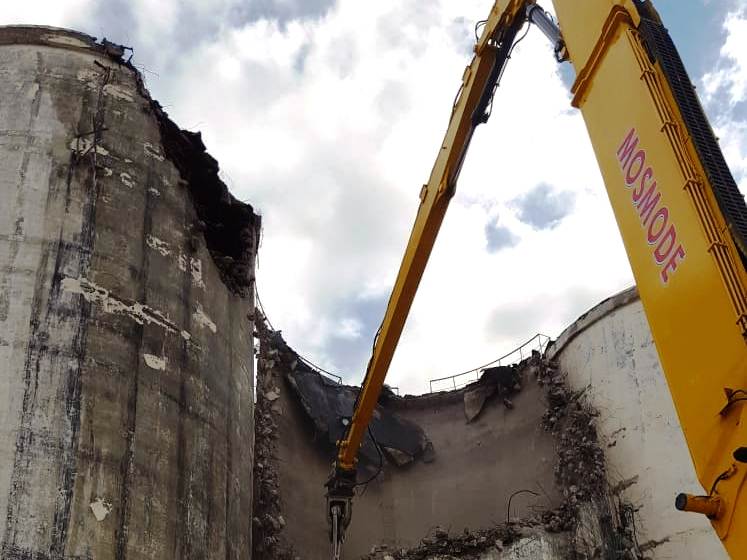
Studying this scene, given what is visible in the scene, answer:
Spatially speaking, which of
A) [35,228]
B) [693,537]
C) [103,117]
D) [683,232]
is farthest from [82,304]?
[693,537]

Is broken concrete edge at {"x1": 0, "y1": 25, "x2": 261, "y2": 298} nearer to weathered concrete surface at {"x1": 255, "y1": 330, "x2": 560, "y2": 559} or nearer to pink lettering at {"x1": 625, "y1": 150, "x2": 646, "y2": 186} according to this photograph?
weathered concrete surface at {"x1": 255, "y1": 330, "x2": 560, "y2": 559}

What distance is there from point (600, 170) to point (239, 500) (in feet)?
34.7

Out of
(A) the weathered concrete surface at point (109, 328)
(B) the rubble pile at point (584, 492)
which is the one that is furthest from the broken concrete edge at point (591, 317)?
(A) the weathered concrete surface at point (109, 328)

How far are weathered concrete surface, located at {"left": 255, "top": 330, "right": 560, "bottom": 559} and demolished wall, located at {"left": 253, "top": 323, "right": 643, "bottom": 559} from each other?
0.10 feet

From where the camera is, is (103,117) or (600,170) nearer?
(600,170)

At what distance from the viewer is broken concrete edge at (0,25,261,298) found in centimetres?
1569

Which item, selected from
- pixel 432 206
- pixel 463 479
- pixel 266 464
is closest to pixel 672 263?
pixel 432 206

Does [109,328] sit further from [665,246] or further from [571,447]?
[571,447]

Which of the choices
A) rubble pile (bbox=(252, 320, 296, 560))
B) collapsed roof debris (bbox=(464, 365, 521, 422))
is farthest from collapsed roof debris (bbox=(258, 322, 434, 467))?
collapsed roof debris (bbox=(464, 365, 521, 422))

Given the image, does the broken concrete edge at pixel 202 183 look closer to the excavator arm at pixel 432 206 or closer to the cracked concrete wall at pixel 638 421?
the excavator arm at pixel 432 206

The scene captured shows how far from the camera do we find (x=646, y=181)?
19.9 feet

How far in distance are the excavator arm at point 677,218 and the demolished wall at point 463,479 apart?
12300mm

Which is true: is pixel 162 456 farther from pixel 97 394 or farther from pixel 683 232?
pixel 683 232

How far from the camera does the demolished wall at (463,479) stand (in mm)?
18484
